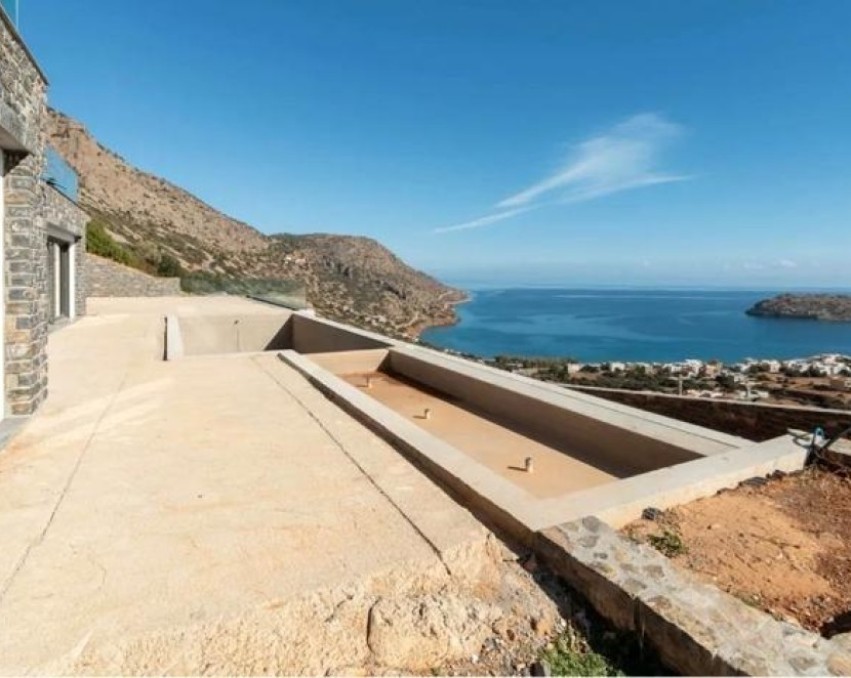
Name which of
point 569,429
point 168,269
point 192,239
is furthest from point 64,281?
point 192,239

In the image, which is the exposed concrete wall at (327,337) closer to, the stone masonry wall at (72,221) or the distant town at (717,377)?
the stone masonry wall at (72,221)

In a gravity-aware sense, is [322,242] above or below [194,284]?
above

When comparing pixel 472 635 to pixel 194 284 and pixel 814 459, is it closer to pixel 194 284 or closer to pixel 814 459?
pixel 814 459

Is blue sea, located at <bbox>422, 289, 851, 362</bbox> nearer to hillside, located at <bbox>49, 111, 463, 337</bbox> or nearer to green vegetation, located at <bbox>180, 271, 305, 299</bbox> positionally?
hillside, located at <bbox>49, 111, 463, 337</bbox>

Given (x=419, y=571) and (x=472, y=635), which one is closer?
(x=472, y=635)

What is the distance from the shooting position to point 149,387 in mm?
6074

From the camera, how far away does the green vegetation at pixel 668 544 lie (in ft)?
9.91

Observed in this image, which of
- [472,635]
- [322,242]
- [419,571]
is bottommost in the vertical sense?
[472,635]

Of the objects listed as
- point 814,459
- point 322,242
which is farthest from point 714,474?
point 322,242

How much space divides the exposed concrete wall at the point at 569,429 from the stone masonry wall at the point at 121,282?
719 inches

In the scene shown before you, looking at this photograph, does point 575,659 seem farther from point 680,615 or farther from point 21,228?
point 21,228

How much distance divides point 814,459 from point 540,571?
11.2ft

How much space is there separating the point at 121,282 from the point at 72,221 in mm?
10481

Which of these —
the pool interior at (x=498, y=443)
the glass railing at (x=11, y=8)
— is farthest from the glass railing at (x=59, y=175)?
the pool interior at (x=498, y=443)
